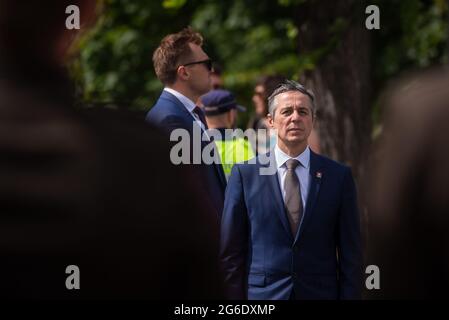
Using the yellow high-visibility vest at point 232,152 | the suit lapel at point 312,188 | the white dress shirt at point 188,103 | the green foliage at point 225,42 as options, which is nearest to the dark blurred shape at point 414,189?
the suit lapel at point 312,188

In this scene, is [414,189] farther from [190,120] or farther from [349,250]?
[190,120]

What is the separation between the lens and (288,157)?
4.57 metres

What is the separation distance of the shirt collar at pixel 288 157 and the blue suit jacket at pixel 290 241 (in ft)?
Result: 0.16

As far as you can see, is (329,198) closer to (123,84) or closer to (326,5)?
(326,5)

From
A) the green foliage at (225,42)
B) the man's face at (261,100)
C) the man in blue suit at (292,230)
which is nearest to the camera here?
the man in blue suit at (292,230)

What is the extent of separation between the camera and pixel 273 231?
4.41m

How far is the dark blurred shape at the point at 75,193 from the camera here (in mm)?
1767

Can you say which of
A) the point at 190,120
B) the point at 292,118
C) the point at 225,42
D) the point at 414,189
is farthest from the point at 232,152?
the point at 225,42

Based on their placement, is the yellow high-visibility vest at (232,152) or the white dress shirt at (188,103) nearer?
the white dress shirt at (188,103)

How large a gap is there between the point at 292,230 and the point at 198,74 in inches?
43.7

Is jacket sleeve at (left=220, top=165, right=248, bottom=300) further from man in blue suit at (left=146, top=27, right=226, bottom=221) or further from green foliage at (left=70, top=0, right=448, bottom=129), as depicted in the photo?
green foliage at (left=70, top=0, right=448, bottom=129)

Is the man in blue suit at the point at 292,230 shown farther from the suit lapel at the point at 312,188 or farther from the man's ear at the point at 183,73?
the man's ear at the point at 183,73
